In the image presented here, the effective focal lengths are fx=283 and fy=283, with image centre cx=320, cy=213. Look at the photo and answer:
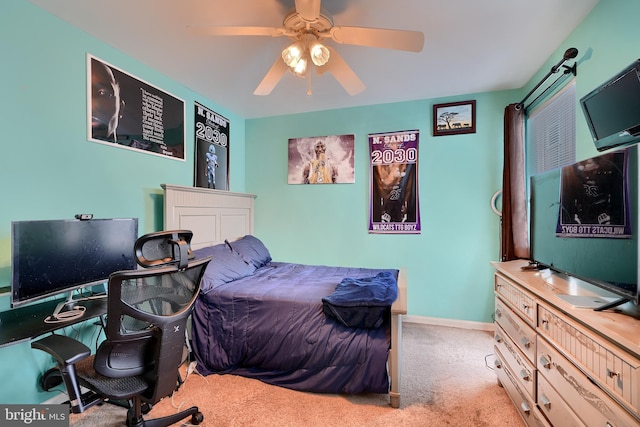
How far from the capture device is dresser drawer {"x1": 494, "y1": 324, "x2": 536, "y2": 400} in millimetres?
1560

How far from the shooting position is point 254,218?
4043 mm

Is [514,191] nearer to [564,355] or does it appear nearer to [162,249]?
[564,355]

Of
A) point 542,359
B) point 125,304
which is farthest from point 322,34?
point 542,359

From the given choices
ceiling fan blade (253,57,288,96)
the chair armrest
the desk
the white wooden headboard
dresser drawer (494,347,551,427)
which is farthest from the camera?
the white wooden headboard

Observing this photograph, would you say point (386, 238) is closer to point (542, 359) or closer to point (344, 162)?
point (344, 162)

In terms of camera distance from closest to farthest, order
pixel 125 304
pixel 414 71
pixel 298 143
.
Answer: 1. pixel 125 304
2. pixel 414 71
3. pixel 298 143

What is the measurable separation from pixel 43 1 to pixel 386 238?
11.5ft

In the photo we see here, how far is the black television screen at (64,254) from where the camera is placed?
4.98ft

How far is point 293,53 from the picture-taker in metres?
1.80

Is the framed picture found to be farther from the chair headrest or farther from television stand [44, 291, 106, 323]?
television stand [44, 291, 106, 323]

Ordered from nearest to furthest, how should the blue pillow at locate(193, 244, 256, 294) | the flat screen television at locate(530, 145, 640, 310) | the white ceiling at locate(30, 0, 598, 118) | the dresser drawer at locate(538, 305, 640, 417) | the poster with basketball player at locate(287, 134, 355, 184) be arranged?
1. the dresser drawer at locate(538, 305, 640, 417)
2. the flat screen television at locate(530, 145, 640, 310)
3. the white ceiling at locate(30, 0, 598, 118)
4. the blue pillow at locate(193, 244, 256, 294)
5. the poster with basketball player at locate(287, 134, 355, 184)

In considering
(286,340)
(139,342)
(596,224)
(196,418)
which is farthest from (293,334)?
(596,224)

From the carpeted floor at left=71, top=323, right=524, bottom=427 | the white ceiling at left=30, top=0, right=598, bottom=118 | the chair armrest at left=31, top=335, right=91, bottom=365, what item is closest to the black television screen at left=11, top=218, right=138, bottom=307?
the chair armrest at left=31, top=335, right=91, bottom=365

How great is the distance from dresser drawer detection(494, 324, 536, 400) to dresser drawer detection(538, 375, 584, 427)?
2.9 inches
